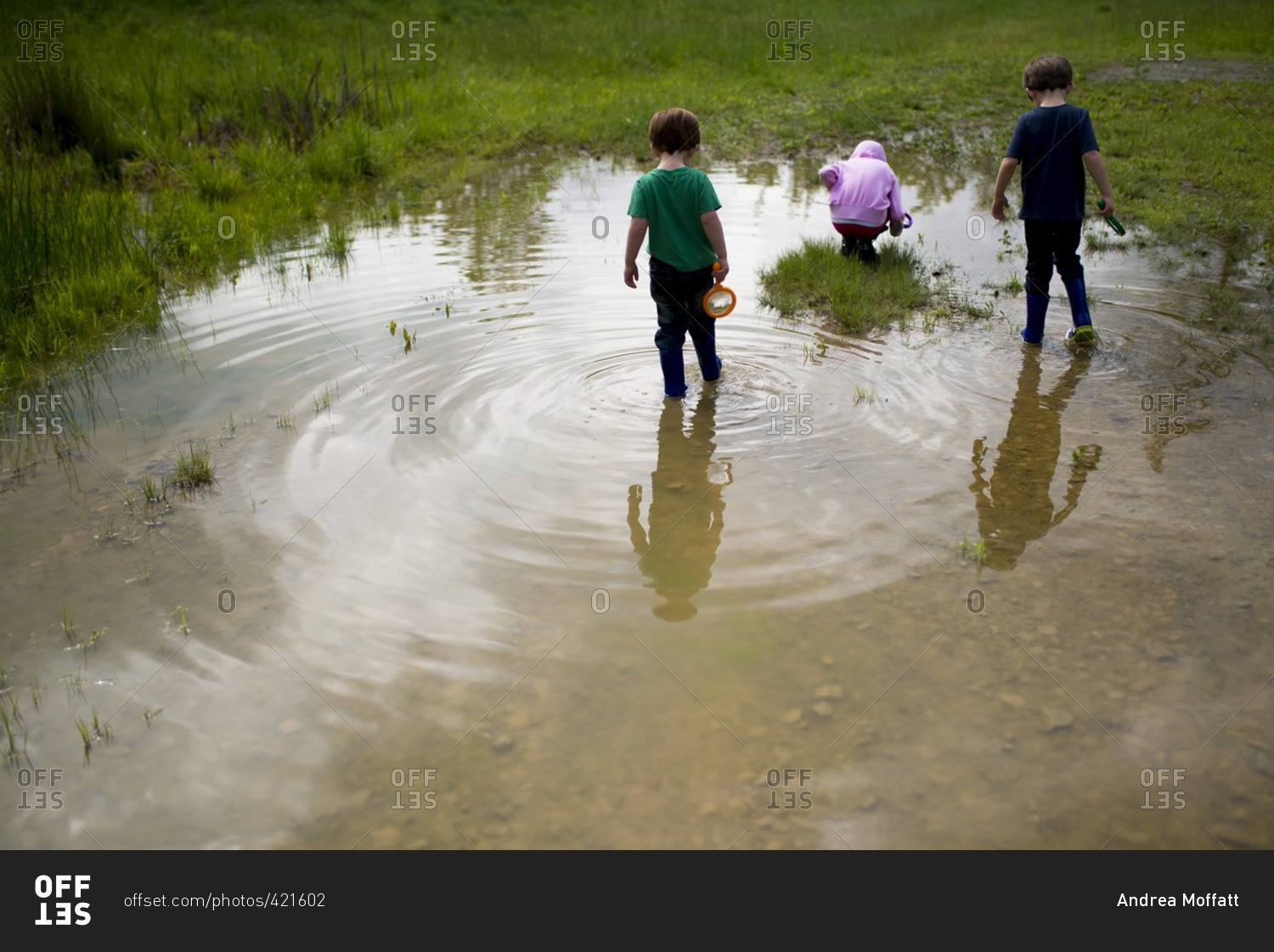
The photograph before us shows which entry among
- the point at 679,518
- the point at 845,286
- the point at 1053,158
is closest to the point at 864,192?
the point at 845,286

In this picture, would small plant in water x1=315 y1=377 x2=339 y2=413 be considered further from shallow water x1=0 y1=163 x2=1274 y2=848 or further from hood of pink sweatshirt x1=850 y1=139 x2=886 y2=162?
hood of pink sweatshirt x1=850 y1=139 x2=886 y2=162

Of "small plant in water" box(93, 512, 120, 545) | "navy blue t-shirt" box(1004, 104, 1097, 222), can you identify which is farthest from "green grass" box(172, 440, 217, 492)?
"navy blue t-shirt" box(1004, 104, 1097, 222)

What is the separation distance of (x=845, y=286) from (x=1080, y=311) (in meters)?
1.71

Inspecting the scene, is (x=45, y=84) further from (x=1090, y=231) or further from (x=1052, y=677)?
(x=1052, y=677)

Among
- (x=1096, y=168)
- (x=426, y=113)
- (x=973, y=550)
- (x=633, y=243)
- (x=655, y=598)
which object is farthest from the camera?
(x=426, y=113)

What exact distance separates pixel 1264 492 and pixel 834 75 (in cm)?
1657

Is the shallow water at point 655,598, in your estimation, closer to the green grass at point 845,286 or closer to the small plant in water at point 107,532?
the small plant in water at point 107,532

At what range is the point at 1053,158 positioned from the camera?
6117 mm

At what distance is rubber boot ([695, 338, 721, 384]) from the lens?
19.4ft

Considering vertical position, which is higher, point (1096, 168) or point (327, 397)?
point (1096, 168)

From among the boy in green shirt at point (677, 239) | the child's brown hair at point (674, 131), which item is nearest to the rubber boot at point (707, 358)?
the boy in green shirt at point (677, 239)

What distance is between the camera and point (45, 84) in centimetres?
1086

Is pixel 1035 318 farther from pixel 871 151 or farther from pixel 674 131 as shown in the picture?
pixel 674 131

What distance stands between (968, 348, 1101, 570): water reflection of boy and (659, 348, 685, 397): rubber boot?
5.66 feet
